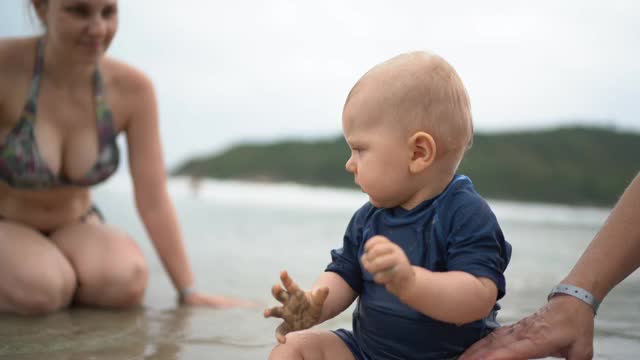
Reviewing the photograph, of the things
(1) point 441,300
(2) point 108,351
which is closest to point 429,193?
(1) point 441,300

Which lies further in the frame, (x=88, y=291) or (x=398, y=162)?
(x=88, y=291)

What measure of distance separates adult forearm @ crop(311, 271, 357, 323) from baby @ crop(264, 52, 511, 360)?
0.04 feet

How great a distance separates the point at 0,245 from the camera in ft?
9.05

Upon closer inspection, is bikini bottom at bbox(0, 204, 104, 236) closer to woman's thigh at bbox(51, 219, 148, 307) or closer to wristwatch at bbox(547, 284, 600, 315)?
woman's thigh at bbox(51, 219, 148, 307)

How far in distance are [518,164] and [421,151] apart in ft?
79.3

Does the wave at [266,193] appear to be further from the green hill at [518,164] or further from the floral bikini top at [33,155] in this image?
the floral bikini top at [33,155]

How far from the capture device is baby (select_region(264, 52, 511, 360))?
1480 millimetres

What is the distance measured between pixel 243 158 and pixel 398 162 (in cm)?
3212

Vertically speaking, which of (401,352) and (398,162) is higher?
(398,162)

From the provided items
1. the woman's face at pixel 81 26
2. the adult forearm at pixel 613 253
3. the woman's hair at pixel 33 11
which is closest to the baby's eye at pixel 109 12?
the woman's face at pixel 81 26

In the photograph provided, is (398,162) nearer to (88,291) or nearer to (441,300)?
(441,300)

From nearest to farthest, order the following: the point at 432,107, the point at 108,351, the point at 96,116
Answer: the point at 432,107
the point at 108,351
the point at 96,116

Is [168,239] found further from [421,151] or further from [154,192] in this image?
[421,151]

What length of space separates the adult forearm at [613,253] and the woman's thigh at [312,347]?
0.60 m
